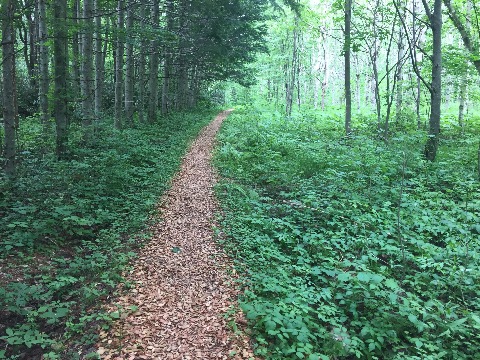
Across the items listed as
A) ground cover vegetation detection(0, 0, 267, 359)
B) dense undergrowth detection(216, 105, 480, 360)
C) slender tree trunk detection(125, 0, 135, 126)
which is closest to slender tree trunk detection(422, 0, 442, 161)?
dense undergrowth detection(216, 105, 480, 360)

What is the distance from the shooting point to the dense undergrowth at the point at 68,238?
377 cm

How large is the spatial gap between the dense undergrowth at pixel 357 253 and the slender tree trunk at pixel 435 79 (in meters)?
0.70

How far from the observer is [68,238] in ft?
19.4

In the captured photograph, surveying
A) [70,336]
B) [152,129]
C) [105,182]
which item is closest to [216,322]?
[70,336]

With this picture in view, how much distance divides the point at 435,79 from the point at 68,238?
39.0 feet

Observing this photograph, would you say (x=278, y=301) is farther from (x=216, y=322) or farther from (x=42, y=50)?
(x=42, y=50)

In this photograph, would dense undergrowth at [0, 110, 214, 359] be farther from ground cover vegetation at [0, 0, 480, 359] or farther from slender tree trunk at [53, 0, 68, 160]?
slender tree trunk at [53, 0, 68, 160]

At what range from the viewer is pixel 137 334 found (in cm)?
391

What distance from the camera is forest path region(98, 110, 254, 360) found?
12.3 ft

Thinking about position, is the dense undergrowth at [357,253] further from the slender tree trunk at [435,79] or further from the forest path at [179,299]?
the slender tree trunk at [435,79]

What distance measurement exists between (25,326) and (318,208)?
593 centimetres

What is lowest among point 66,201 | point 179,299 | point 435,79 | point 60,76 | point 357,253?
point 179,299

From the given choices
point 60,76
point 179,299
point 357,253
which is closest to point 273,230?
point 357,253

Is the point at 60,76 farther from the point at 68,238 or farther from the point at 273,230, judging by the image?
the point at 273,230
